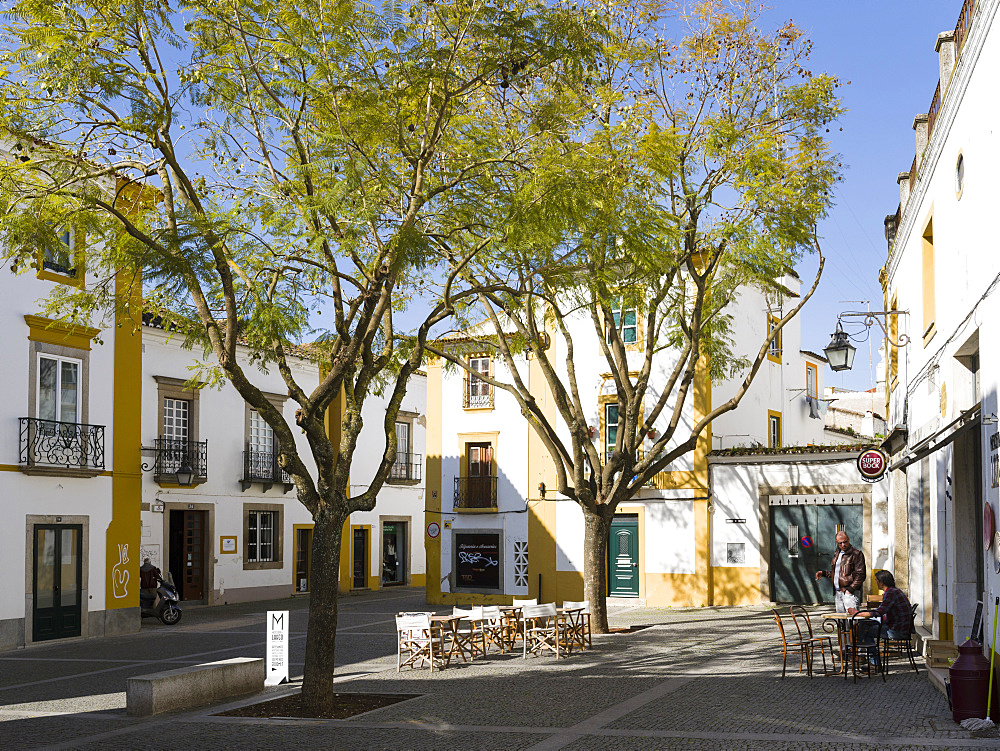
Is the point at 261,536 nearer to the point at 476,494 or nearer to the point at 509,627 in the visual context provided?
the point at 476,494

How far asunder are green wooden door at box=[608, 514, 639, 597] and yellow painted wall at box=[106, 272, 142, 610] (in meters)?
11.0

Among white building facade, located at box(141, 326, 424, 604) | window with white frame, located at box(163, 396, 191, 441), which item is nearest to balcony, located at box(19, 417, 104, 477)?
white building facade, located at box(141, 326, 424, 604)

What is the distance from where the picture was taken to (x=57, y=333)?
63.9 ft

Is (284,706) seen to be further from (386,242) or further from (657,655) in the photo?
(657,655)

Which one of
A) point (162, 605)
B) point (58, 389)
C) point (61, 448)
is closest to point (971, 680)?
point (61, 448)

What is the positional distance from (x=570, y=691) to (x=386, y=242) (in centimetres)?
553

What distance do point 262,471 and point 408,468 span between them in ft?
22.0

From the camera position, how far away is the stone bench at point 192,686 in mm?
11234

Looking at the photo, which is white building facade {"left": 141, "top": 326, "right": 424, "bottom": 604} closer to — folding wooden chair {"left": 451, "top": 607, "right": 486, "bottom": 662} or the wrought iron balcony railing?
the wrought iron balcony railing

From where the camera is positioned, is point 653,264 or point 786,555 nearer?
point 653,264

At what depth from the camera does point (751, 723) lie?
398 inches

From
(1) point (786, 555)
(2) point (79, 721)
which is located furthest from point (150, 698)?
(1) point (786, 555)

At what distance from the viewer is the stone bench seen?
1123 cm

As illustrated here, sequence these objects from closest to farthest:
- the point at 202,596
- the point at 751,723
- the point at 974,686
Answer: the point at 974,686 < the point at 751,723 < the point at 202,596
